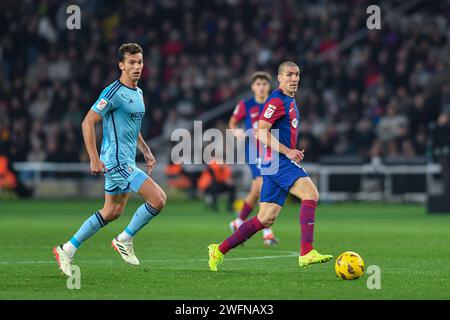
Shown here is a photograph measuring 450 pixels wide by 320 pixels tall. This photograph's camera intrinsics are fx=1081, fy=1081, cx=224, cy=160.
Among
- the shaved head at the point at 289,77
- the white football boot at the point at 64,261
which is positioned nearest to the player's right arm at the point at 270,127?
the shaved head at the point at 289,77

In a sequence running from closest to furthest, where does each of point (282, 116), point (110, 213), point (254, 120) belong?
point (110, 213) → point (282, 116) → point (254, 120)

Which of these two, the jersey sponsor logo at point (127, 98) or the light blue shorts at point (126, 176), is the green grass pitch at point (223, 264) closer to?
the light blue shorts at point (126, 176)

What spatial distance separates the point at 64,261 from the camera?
10.8 meters

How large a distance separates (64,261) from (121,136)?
1.42 meters

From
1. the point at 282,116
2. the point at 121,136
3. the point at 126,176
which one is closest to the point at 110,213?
the point at 126,176

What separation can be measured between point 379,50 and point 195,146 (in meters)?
6.00

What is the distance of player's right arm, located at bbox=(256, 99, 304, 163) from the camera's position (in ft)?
36.9

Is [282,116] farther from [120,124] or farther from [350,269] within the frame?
[350,269]

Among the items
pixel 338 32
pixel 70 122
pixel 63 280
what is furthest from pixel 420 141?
pixel 63 280

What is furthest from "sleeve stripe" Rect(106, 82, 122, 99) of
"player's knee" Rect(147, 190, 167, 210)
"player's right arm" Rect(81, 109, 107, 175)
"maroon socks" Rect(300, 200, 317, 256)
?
"maroon socks" Rect(300, 200, 317, 256)

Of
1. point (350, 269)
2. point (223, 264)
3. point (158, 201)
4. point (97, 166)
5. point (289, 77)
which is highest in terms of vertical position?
point (289, 77)

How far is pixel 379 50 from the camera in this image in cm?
3034

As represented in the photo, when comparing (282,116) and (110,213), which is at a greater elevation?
(282,116)

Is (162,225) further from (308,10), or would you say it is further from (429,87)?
(308,10)
